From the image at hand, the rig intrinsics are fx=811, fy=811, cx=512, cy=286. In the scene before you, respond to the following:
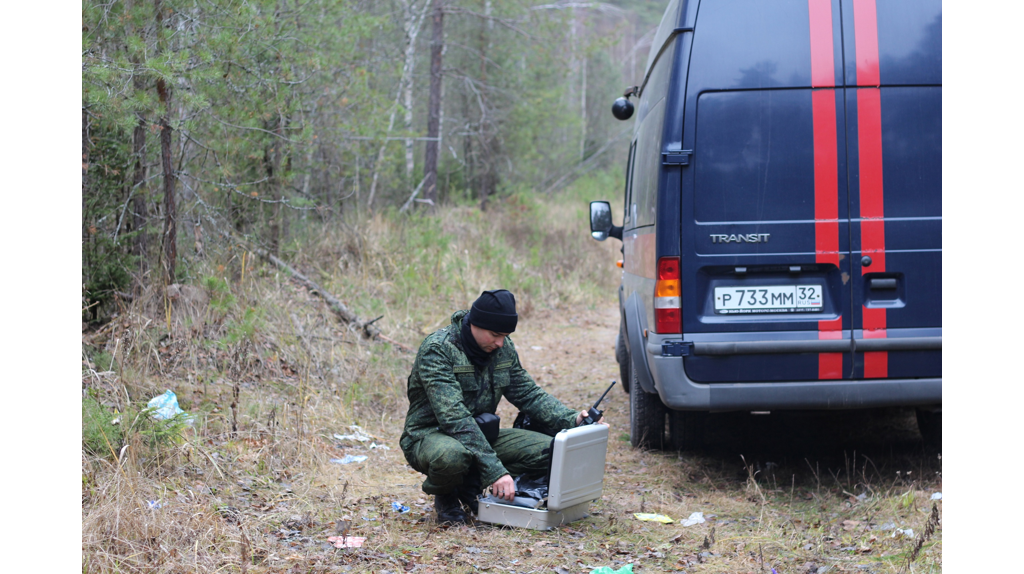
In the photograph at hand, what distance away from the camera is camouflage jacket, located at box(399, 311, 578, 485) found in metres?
3.76

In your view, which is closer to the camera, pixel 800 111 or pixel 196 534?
pixel 196 534

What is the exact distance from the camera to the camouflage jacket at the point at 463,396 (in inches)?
148

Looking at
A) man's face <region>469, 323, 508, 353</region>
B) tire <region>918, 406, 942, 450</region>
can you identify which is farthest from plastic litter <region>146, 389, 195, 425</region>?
tire <region>918, 406, 942, 450</region>

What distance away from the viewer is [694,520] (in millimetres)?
4195

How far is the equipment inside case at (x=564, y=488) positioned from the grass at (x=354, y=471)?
0.23 feet

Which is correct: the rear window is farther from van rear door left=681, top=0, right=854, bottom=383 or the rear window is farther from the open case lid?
the open case lid

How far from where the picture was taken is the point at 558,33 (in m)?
16.3

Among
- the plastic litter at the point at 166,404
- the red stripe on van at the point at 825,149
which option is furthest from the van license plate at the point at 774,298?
the plastic litter at the point at 166,404

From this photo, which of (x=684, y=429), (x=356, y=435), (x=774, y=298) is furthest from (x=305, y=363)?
(x=774, y=298)

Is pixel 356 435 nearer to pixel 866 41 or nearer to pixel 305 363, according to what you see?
pixel 305 363

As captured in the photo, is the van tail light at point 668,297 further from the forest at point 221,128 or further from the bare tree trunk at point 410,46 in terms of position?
Answer: the bare tree trunk at point 410,46

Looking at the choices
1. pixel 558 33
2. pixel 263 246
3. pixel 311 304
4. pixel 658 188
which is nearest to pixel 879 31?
pixel 658 188

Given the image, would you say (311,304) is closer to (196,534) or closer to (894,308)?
(196,534)

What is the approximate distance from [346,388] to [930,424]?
429 cm
